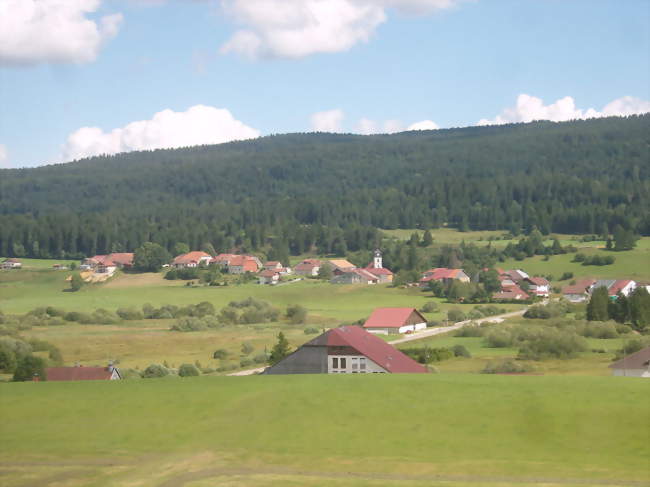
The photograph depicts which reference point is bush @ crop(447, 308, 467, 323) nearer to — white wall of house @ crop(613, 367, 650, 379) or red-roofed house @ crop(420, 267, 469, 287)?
red-roofed house @ crop(420, 267, 469, 287)

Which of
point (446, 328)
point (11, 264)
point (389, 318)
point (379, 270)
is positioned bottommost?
point (446, 328)

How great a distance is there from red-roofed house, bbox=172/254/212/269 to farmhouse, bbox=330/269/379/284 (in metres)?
27.4

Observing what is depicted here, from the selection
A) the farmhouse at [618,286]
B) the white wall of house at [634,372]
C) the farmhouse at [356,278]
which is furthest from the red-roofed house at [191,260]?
the white wall of house at [634,372]

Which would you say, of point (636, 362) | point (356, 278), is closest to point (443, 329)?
point (636, 362)

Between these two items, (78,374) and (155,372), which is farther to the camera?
(155,372)

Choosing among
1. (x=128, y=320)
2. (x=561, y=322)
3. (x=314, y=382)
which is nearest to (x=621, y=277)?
(x=561, y=322)

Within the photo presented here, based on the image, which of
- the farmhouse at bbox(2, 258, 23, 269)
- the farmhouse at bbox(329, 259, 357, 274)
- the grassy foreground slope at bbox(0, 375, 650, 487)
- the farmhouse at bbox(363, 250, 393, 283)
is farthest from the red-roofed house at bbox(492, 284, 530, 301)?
the farmhouse at bbox(2, 258, 23, 269)

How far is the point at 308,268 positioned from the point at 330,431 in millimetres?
113580

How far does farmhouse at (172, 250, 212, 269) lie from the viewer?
480 ft

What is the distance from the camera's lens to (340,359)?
4538 centimetres

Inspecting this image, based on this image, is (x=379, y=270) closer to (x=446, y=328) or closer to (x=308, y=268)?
(x=308, y=268)

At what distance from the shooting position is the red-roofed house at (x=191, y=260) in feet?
480

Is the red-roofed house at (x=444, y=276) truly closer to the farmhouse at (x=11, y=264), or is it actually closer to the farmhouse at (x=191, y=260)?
the farmhouse at (x=191, y=260)

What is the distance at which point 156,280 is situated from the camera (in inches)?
5295
